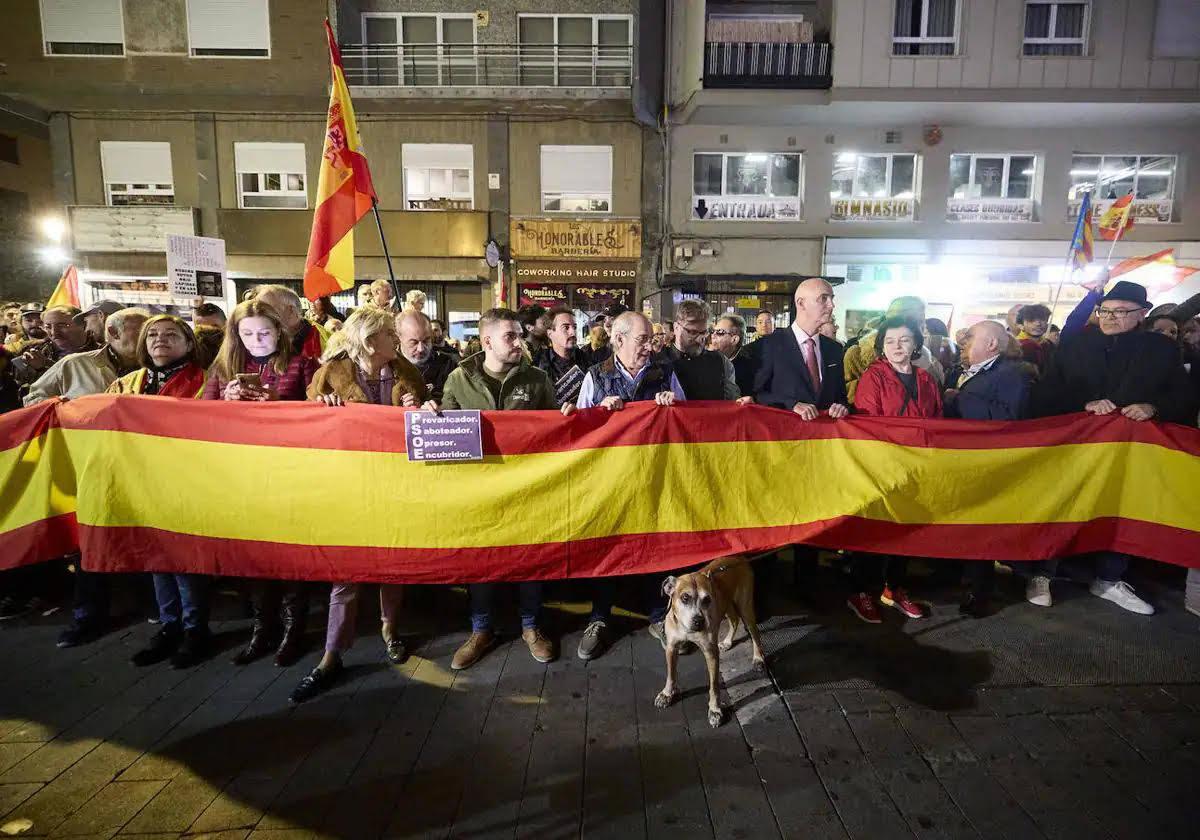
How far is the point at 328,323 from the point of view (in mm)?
6770

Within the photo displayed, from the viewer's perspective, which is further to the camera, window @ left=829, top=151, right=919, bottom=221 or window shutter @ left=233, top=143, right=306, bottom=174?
window shutter @ left=233, top=143, right=306, bottom=174

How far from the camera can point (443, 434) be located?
359 centimetres

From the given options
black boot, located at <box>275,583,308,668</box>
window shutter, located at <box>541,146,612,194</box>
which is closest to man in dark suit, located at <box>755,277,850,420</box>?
black boot, located at <box>275,583,308,668</box>

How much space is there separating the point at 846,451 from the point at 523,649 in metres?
2.49

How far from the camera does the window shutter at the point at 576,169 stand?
15.6m

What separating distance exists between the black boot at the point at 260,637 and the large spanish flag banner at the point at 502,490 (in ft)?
1.37

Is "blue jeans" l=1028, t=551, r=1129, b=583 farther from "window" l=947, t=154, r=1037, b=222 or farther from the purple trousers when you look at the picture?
"window" l=947, t=154, r=1037, b=222

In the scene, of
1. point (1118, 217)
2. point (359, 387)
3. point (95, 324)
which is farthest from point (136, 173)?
point (1118, 217)

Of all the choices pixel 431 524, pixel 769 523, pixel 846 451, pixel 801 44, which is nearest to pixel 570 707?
pixel 431 524

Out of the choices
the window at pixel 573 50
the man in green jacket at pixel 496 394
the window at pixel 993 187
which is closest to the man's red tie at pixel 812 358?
the man in green jacket at pixel 496 394

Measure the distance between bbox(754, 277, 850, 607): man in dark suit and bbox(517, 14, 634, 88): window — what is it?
1402 cm

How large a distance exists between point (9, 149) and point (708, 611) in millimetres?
26732

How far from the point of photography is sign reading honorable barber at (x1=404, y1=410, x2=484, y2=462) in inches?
141

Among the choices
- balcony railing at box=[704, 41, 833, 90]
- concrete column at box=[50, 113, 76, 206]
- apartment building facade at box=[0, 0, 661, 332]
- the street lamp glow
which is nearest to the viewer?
balcony railing at box=[704, 41, 833, 90]
